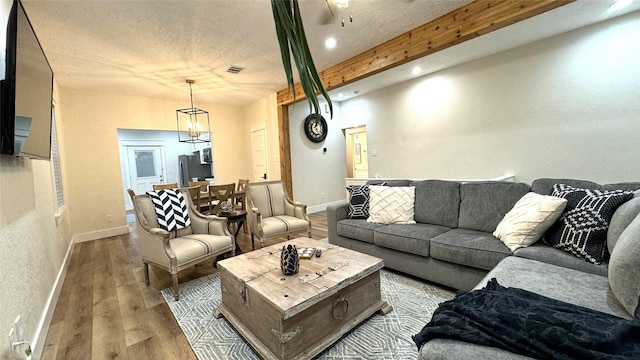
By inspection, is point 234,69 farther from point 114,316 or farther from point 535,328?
point 535,328

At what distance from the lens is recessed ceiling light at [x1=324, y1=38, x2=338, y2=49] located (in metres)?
3.05

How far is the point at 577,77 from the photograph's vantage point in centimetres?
317

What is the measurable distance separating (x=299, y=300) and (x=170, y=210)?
6.67 feet

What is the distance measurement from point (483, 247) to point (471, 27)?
6.77ft

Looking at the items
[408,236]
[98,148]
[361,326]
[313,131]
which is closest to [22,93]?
[361,326]

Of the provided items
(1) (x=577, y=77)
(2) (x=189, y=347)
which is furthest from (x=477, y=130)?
(2) (x=189, y=347)

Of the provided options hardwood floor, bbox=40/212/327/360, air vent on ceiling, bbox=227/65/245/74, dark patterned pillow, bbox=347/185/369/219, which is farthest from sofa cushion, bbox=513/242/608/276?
air vent on ceiling, bbox=227/65/245/74

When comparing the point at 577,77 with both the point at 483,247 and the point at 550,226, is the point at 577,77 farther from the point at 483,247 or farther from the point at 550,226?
the point at 483,247

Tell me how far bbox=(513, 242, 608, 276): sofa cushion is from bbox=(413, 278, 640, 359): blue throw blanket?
0.68 m

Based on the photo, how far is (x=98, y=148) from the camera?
14.8 ft

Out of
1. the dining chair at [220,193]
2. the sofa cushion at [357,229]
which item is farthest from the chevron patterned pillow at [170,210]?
the sofa cushion at [357,229]

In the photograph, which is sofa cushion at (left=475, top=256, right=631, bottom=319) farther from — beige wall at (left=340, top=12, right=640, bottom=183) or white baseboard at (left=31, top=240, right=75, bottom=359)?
white baseboard at (left=31, top=240, right=75, bottom=359)

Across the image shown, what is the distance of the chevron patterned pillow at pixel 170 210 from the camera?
2.73m

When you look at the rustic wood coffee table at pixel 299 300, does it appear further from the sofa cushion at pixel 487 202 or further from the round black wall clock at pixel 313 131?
the round black wall clock at pixel 313 131
